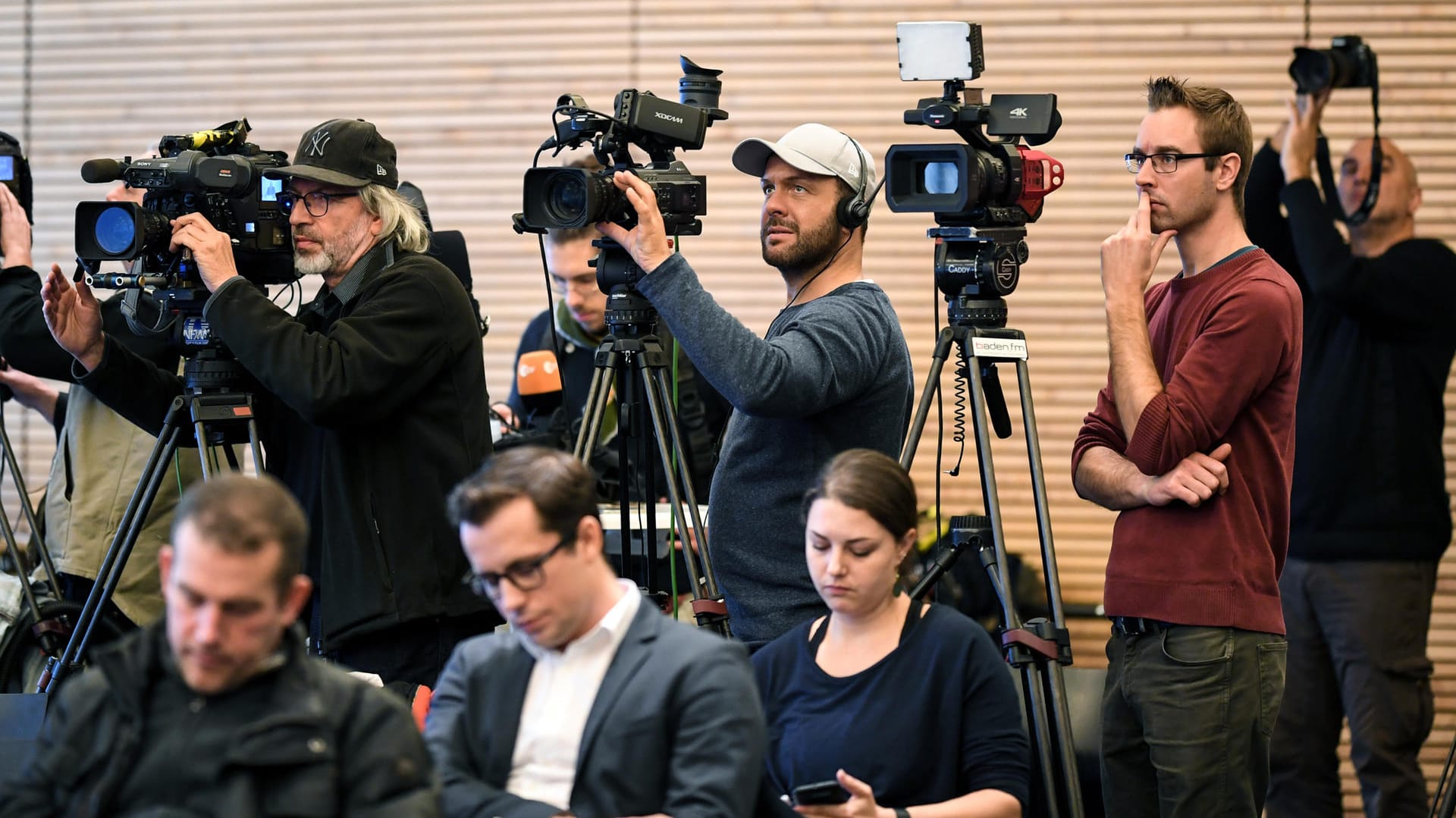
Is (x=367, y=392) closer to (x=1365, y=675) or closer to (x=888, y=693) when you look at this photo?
(x=888, y=693)

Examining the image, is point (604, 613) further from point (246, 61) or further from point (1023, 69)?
point (246, 61)

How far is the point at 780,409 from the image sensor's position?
2.71m

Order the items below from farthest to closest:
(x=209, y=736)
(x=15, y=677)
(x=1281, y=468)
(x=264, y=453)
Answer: (x=15, y=677) < (x=264, y=453) < (x=1281, y=468) < (x=209, y=736)

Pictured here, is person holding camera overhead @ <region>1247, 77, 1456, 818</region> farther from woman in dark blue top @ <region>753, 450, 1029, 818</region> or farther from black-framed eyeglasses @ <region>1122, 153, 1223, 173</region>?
woman in dark blue top @ <region>753, 450, 1029, 818</region>

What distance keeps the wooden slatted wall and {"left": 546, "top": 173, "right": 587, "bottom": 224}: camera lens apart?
2188mm

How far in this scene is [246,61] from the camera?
208 inches

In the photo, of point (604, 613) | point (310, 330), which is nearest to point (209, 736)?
point (604, 613)

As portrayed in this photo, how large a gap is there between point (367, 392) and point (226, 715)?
109 cm

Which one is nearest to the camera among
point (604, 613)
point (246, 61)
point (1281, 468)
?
point (604, 613)

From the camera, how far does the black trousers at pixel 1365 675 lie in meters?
3.94

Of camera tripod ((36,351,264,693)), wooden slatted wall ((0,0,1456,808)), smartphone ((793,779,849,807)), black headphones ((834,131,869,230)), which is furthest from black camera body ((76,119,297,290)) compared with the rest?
wooden slatted wall ((0,0,1456,808))

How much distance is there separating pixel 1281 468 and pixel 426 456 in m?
1.53

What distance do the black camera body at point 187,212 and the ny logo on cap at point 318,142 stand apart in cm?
9

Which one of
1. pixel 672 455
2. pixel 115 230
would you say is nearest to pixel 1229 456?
pixel 672 455
